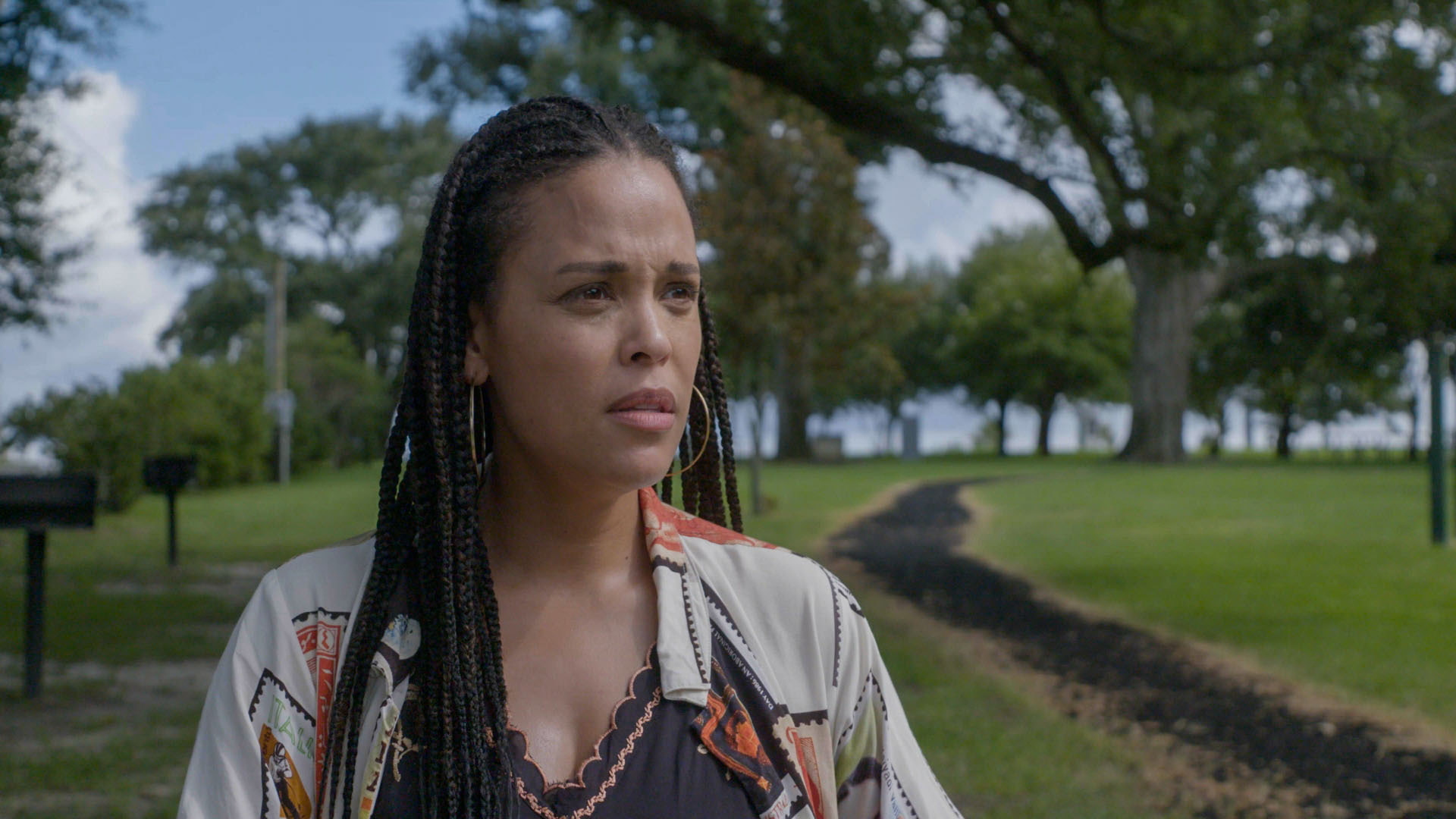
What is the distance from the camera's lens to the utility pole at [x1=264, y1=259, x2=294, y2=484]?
33.9 meters

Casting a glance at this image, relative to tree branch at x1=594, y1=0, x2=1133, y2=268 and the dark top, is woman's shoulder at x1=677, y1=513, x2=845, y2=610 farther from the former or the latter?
tree branch at x1=594, y1=0, x2=1133, y2=268

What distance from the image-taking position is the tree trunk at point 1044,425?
59.8 metres

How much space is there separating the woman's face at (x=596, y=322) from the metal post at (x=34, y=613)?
6379 millimetres

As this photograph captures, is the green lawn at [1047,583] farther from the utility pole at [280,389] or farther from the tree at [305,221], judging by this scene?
the tree at [305,221]

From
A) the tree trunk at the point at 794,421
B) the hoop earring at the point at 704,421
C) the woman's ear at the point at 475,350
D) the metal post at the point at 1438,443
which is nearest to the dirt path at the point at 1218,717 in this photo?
the hoop earring at the point at 704,421

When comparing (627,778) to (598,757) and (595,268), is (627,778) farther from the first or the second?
(595,268)

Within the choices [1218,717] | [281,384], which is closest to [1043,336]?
[281,384]

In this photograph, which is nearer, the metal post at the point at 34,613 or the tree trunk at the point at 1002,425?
the metal post at the point at 34,613

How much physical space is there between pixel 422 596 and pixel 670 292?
52 cm

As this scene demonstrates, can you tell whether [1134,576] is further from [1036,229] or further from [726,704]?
[1036,229]

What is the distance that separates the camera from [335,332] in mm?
45875

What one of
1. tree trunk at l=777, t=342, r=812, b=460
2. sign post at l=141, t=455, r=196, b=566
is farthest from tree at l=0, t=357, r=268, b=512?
tree trunk at l=777, t=342, r=812, b=460

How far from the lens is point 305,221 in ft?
159

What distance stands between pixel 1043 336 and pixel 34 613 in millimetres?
50751
